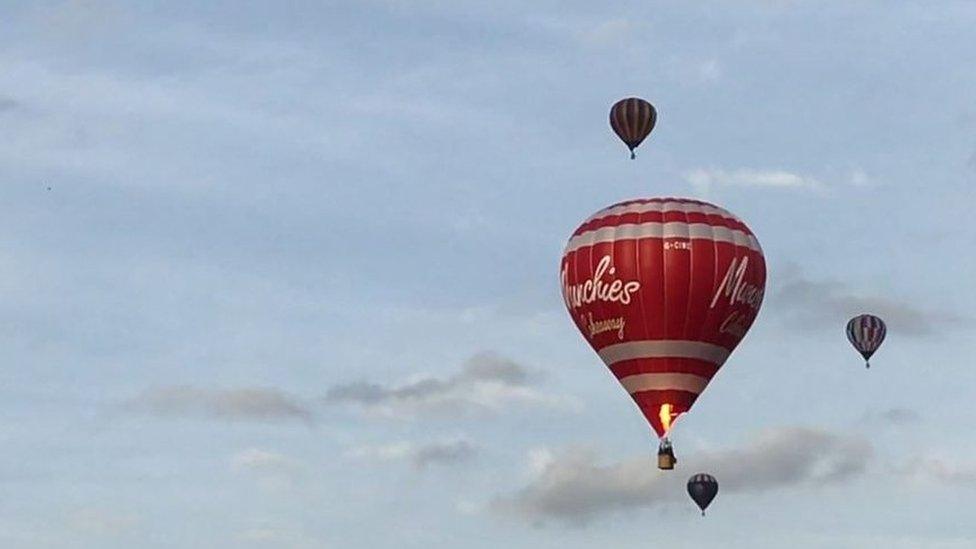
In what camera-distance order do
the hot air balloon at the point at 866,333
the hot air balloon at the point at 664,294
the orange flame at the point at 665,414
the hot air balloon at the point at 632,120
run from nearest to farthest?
1. the hot air balloon at the point at 664,294
2. the orange flame at the point at 665,414
3. the hot air balloon at the point at 632,120
4. the hot air balloon at the point at 866,333

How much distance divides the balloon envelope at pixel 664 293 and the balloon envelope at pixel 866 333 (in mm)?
23075

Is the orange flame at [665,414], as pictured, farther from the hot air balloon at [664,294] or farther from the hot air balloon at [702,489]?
the hot air balloon at [702,489]

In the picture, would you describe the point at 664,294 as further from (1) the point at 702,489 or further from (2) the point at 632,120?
(1) the point at 702,489

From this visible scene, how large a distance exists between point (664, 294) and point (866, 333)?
1072 inches

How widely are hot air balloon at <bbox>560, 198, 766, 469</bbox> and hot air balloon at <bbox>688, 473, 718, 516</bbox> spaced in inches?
955

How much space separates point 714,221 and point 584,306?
209 inches

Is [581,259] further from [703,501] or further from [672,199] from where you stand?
[703,501]

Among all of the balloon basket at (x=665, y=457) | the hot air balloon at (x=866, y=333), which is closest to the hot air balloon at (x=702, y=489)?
the hot air balloon at (x=866, y=333)

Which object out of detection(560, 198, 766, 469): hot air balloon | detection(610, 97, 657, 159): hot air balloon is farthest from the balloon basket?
detection(610, 97, 657, 159): hot air balloon

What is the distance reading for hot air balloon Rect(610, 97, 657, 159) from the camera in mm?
111188

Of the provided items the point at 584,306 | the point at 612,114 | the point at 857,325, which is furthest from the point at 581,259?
the point at 857,325

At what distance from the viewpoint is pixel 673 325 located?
100562mm

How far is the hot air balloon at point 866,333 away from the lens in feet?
410

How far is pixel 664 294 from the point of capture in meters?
100
